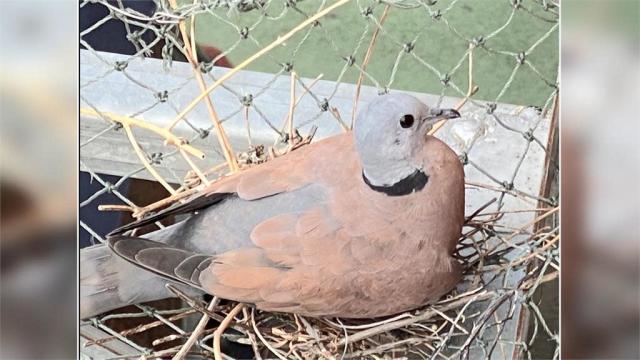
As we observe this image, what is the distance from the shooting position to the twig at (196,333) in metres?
0.75

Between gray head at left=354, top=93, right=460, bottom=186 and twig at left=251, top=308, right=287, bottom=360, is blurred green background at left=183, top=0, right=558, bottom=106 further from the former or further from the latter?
twig at left=251, top=308, right=287, bottom=360

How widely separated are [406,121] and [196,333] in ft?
0.91

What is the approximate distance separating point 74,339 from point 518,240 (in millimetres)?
432

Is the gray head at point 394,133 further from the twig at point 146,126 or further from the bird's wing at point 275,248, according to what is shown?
the twig at point 146,126

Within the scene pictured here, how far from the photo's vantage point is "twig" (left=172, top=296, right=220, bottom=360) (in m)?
0.75

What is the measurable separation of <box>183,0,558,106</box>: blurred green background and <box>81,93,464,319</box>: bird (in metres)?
0.08

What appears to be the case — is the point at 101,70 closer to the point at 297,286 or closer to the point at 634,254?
the point at 297,286

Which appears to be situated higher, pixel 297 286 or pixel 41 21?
pixel 41 21

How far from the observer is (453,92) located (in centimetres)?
77

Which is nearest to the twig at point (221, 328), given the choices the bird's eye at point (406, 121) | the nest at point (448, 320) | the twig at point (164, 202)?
the nest at point (448, 320)

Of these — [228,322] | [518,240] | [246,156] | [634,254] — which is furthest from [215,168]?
[634,254]

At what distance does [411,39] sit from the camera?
78 cm

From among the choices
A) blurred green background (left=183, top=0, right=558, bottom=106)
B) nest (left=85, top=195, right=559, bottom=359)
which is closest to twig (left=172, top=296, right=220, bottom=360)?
nest (left=85, top=195, right=559, bottom=359)

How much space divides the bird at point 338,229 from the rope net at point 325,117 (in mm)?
30
